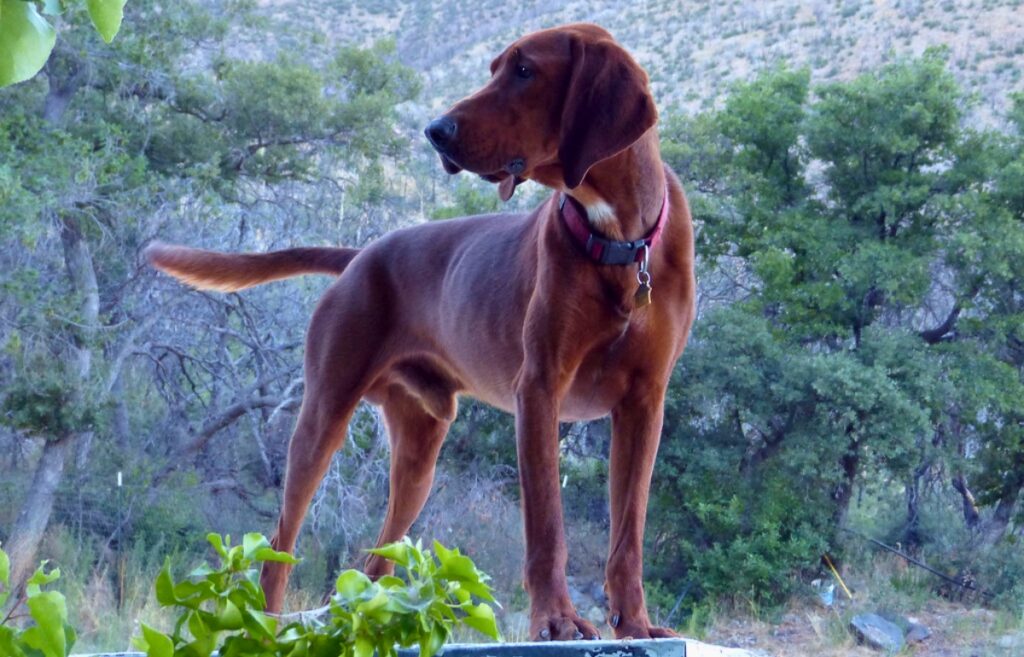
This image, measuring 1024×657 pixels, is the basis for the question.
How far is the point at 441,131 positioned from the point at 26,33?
55.9 inches

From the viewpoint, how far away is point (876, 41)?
46.6 ft

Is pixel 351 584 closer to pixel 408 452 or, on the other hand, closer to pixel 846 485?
pixel 408 452

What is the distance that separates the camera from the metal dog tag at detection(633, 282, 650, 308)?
2357 millimetres

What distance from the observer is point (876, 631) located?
22.9 ft

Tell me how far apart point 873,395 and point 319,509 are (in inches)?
143

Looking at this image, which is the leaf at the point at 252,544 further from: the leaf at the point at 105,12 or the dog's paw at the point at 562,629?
the dog's paw at the point at 562,629

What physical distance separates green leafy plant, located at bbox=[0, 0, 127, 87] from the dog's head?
141 cm

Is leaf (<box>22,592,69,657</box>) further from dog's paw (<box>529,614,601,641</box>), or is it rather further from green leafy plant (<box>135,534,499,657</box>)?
dog's paw (<box>529,614,601,641</box>)

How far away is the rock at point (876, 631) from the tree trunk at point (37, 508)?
5.01 metres

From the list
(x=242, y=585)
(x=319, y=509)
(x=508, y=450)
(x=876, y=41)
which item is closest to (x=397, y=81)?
(x=508, y=450)

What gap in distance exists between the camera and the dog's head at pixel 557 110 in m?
2.30

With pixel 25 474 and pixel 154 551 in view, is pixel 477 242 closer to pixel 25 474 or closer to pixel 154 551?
pixel 154 551

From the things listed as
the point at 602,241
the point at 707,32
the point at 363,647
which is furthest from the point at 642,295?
the point at 707,32

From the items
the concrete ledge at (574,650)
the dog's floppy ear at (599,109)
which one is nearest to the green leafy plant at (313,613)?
the concrete ledge at (574,650)
